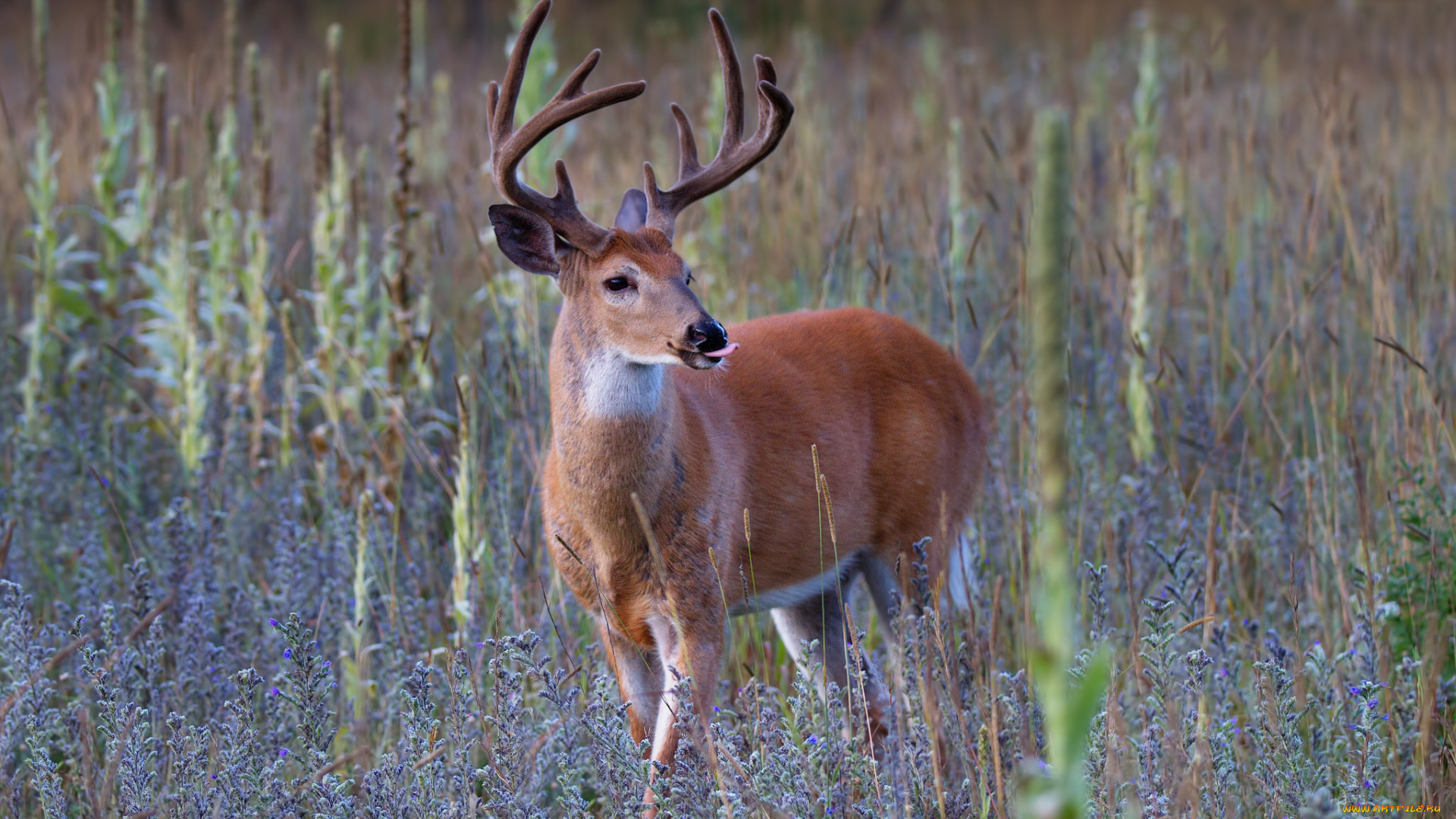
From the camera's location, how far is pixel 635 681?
284 cm

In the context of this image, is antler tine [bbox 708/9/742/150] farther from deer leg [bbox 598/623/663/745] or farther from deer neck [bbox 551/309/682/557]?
deer leg [bbox 598/623/663/745]

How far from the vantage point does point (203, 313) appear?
14.9 ft

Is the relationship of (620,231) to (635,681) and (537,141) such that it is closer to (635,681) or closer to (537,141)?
(537,141)

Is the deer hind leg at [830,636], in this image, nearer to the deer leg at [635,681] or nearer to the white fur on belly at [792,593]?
the white fur on belly at [792,593]

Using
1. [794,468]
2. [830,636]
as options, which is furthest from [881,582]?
[794,468]

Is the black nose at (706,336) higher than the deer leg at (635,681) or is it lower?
higher

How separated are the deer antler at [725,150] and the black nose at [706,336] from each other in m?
0.46

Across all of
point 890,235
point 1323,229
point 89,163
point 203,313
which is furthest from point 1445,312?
point 89,163

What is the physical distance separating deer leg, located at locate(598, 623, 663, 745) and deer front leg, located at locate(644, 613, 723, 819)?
3 cm

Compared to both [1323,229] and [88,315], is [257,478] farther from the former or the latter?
[1323,229]

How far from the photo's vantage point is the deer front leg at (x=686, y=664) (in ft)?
8.54

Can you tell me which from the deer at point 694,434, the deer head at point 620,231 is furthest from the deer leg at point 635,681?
A: the deer head at point 620,231

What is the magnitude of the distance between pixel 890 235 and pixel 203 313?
2592 mm

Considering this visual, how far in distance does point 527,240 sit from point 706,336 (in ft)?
1.79
